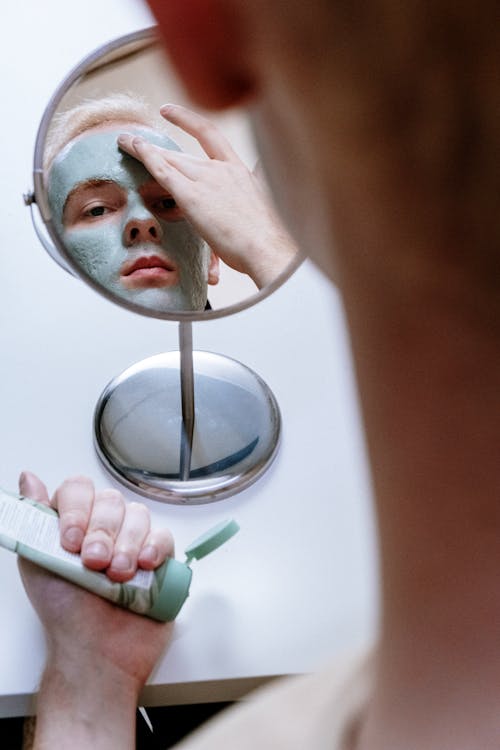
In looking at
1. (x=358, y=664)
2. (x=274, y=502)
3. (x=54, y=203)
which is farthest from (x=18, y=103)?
(x=358, y=664)

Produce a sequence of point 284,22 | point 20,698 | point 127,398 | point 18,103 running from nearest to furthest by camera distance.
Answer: point 284,22 → point 20,698 → point 127,398 → point 18,103

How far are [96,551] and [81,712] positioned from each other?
112 millimetres

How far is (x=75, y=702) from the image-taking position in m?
0.57

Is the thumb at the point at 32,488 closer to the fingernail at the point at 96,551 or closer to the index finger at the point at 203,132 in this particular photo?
the fingernail at the point at 96,551

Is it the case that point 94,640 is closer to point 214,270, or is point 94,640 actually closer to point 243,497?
point 243,497

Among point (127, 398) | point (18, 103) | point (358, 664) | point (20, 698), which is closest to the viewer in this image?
point (358, 664)

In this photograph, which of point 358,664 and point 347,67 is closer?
point 347,67

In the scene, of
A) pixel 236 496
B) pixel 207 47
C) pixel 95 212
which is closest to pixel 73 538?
pixel 236 496

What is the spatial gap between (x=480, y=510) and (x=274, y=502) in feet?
1.60

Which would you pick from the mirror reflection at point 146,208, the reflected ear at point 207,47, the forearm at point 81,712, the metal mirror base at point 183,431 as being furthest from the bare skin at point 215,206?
the reflected ear at point 207,47

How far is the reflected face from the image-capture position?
61 centimetres

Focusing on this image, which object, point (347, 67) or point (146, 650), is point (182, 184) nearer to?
point (146, 650)

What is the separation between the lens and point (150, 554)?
0.58 metres

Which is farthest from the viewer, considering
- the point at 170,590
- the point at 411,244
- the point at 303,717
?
the point at 170,590
